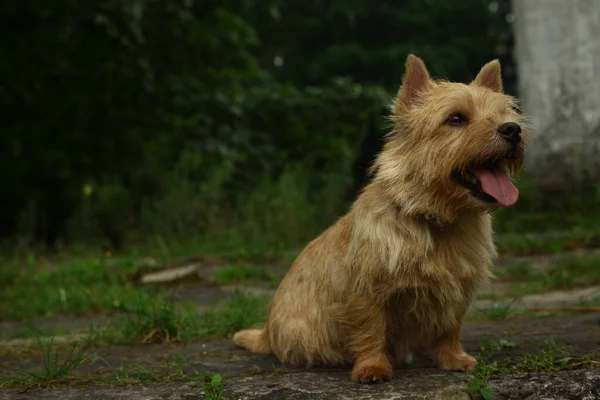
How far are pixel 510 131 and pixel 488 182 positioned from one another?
0.81ft

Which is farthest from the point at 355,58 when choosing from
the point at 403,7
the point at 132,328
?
the point at 132,328

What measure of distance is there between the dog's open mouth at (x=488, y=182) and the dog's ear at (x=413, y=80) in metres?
0.49

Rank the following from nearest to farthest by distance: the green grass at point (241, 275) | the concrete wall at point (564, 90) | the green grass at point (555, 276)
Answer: the green grass at point (555, 276), the green grass at point (241, 275), the concrete wall at point (564, 90)

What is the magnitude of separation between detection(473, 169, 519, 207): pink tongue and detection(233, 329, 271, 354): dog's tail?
152cm

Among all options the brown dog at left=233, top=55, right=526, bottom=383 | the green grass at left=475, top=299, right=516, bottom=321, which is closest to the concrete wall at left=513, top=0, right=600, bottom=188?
the green grass at left=475, top=299, right=516, bottom=321

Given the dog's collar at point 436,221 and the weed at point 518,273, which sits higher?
the dog's collar at point 436,221

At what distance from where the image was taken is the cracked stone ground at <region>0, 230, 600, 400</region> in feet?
10.4

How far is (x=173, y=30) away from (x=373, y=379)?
7890mm

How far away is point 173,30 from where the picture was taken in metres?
10.3

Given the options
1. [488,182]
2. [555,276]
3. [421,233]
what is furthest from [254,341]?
[555,276]

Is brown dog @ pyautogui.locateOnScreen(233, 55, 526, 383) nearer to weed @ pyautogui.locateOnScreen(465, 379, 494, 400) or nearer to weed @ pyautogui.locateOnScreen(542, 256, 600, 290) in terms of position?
weed @ pyautogui.locateOnScreen(465, 379, 494, 400)

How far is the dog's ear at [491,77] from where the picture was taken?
12.1 ft

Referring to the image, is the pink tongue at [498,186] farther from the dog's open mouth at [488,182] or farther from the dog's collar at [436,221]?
the dog's collar at [436,221]

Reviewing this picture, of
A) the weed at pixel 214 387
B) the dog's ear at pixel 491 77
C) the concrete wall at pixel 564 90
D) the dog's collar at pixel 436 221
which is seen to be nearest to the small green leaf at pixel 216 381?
the weed at pixel 214 387
